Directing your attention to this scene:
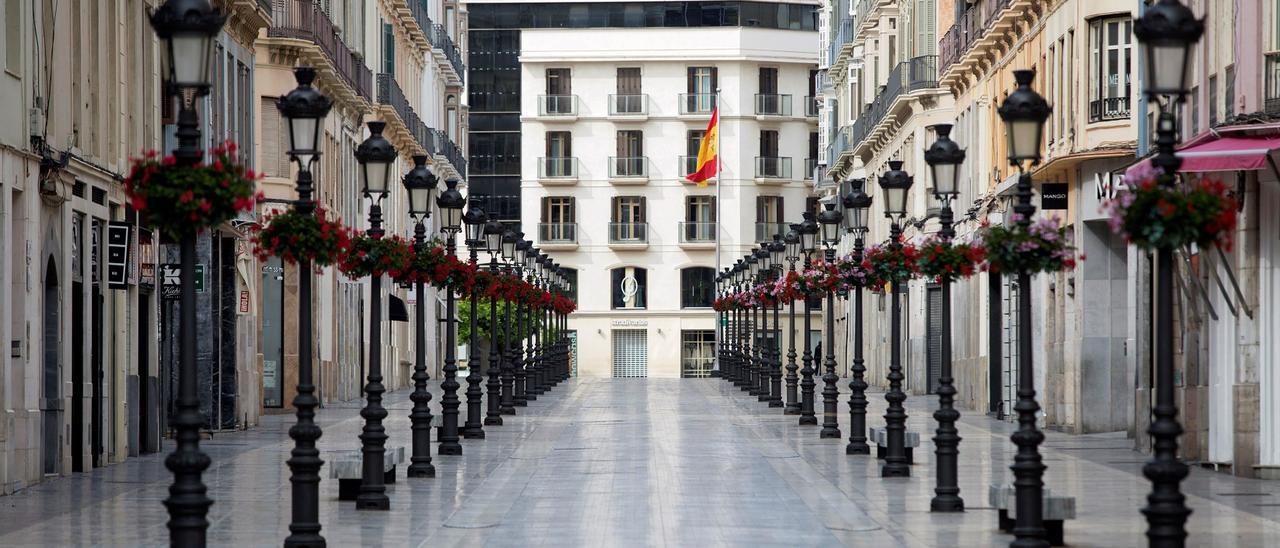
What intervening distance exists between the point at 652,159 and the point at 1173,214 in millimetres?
91117

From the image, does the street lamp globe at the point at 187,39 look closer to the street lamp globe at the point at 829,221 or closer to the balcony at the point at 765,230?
the street lamp globe at the point at 829,221

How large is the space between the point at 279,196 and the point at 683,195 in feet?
200

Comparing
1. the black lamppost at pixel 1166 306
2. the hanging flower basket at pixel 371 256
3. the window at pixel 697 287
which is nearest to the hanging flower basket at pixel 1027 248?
the black lamppost at pixel 1166 306

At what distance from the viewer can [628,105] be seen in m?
104

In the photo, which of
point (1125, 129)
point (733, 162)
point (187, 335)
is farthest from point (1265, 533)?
point (733, 162)

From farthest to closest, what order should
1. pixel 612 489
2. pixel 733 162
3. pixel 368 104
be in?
1. pixel 733 162
2. pixel 368 104
3. pixel 612 489

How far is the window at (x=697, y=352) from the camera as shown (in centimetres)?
10375

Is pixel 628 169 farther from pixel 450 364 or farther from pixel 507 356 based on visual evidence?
pixel 450 364

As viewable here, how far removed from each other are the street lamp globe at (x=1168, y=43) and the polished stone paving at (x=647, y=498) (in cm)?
531

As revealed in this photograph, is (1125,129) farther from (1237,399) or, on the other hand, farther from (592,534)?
(592,534)

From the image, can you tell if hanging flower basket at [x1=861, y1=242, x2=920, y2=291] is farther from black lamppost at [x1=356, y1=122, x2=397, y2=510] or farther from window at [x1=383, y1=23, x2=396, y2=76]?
window at [x1=383, y1=23, x2=396, y2=76]

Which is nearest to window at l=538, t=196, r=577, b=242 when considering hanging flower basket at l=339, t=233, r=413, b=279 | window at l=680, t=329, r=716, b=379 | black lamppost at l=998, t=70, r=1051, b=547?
window at l=680, t=329, r=716, b=379

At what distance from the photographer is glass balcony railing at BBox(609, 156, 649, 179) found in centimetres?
10369

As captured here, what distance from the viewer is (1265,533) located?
18.4 meters
